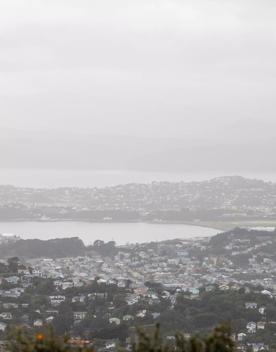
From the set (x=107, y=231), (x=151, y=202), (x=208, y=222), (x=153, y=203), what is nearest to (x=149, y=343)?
(x=107, y=231)

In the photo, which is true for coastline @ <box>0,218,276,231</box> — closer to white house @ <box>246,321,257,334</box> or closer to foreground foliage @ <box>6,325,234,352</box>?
white house @ <box>246,321,257,334</box>

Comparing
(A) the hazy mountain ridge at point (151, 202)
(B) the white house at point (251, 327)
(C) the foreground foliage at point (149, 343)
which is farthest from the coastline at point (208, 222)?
(C) the foreground foliage at point (149, 343)

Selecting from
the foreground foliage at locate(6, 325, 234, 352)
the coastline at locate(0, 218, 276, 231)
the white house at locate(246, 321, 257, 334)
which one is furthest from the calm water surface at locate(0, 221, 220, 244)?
the foreground foliage at locate(6, 325, 234, 352)

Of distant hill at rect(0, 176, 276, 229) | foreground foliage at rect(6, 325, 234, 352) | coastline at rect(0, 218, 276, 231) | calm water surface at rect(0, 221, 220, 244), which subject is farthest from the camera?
distant hill at rect(0, 176, 276, 229)

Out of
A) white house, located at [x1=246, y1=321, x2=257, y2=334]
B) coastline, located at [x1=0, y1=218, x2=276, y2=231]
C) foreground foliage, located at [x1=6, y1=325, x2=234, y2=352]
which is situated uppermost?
coastline, located at [x1=0, y1=218, x2=276, y2=231]

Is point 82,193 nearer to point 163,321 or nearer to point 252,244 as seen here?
point 252,244

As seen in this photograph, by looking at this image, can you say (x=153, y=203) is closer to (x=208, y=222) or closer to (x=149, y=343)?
(x=208, y=222)

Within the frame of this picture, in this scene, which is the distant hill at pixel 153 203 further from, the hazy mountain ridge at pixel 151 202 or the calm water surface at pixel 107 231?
the calm water surface at pixel 107 231

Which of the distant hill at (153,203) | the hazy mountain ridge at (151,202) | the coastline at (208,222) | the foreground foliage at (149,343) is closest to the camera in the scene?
the foreground foliage at (149,343)
